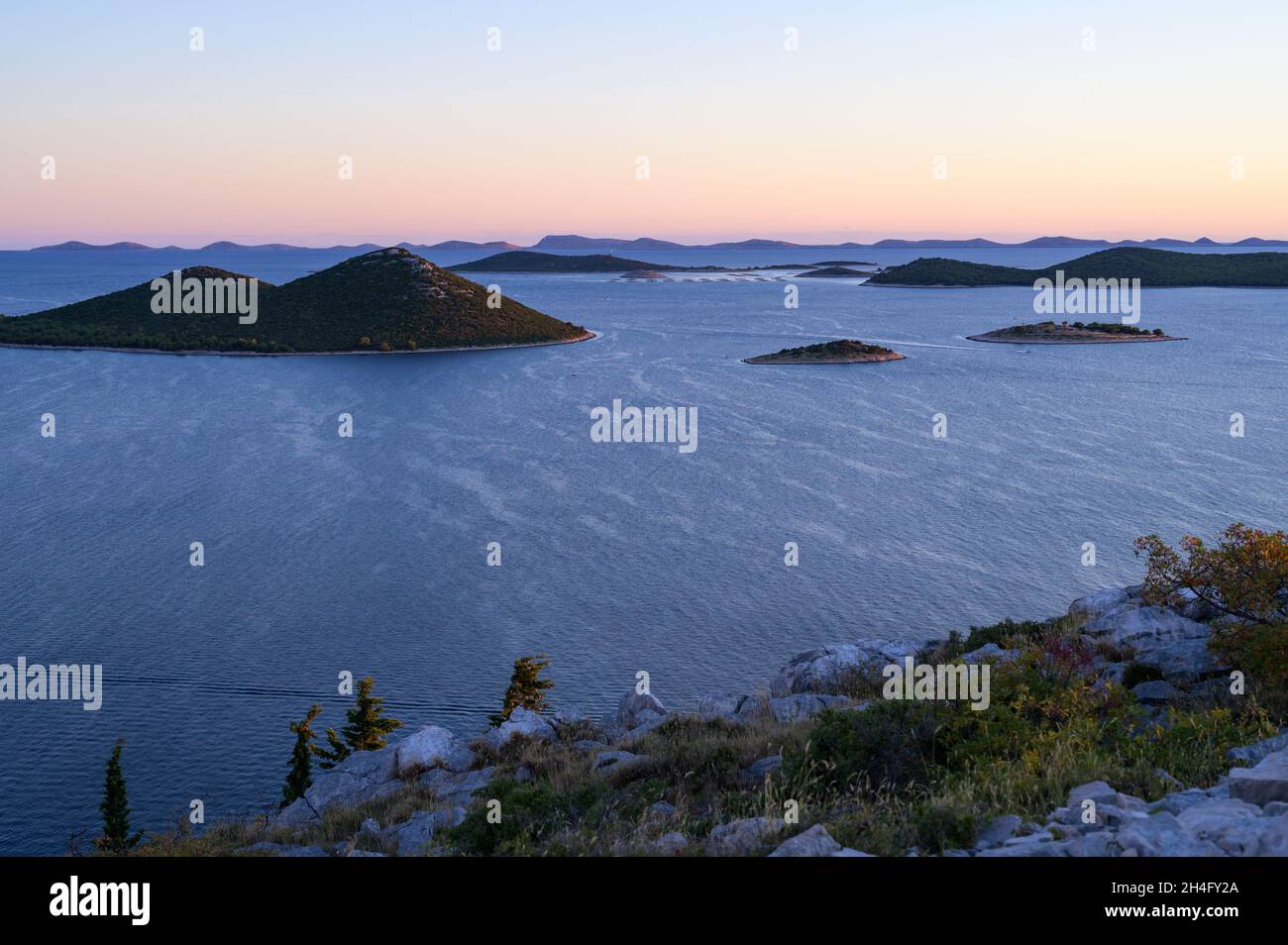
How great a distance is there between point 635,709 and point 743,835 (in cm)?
1401

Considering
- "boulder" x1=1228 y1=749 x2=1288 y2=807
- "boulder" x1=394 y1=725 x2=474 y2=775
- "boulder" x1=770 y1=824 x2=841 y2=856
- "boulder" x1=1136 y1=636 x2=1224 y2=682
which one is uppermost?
"boulder" x1=1228 y1=749 x2=1288 y2=807

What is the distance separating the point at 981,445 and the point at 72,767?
220ft

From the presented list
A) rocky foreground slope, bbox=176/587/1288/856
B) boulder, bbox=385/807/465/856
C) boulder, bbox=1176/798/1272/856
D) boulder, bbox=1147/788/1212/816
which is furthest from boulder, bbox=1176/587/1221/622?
boulder, bbox=385/807/465/856

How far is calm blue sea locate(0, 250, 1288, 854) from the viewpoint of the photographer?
34281mm

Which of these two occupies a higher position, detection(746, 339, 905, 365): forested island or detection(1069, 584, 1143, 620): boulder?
detection(746, 339, 905, 365): forested island

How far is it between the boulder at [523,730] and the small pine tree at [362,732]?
7729 mm

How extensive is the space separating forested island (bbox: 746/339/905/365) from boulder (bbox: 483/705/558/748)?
112842 mm

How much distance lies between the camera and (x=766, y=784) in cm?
1141

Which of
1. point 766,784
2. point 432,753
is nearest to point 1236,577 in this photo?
point 766,784

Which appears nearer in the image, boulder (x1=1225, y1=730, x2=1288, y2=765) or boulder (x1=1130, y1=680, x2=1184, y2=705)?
boulder (x1=1225, y1=730, x2=1288, y2=765)

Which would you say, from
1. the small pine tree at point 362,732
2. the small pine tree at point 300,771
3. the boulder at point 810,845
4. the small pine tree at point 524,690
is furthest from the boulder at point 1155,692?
the small pine tree at point 362,732

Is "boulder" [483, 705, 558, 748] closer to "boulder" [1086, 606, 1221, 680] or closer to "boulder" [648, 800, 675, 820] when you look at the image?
"boulder" [648, 800, 675, 820]

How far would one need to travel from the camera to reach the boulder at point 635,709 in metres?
22.9

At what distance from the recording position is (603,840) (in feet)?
34.7
